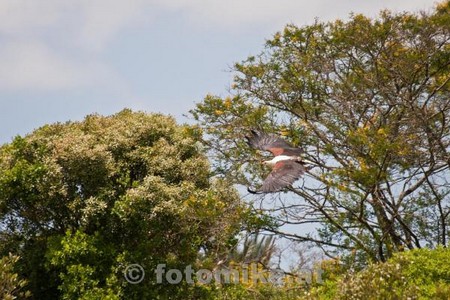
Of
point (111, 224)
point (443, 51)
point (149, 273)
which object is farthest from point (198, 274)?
point (443, 51)

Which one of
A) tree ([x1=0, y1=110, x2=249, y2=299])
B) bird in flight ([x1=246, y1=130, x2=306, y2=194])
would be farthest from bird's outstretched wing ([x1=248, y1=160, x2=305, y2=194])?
tree ([x1=0, y1=110, x2=249, y2=299])

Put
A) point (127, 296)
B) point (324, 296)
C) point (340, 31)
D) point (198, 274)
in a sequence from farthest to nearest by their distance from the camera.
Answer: point (340, 31)
point (198, 274)
point (127, 296)
point (324, 296)

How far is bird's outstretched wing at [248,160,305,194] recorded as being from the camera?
1012cm

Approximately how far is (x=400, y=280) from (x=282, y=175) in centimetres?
267

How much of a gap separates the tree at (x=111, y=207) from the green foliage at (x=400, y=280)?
331cm

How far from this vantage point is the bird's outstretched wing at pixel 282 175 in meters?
10.1

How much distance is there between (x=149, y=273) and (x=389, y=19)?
680 cm

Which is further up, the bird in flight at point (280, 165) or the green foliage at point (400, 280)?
the bird in flight at point (280, 165)

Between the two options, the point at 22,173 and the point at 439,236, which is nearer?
the point at 22,173

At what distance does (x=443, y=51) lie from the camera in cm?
1346

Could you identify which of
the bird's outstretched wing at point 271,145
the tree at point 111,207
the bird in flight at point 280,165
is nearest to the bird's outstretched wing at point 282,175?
the bird in flight at point 280,165

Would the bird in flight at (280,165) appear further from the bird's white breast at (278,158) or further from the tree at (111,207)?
the tree at (111,207)

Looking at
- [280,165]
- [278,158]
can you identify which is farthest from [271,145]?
[280,165]

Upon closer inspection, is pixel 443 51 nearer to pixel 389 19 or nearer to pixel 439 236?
pixel 389 19
